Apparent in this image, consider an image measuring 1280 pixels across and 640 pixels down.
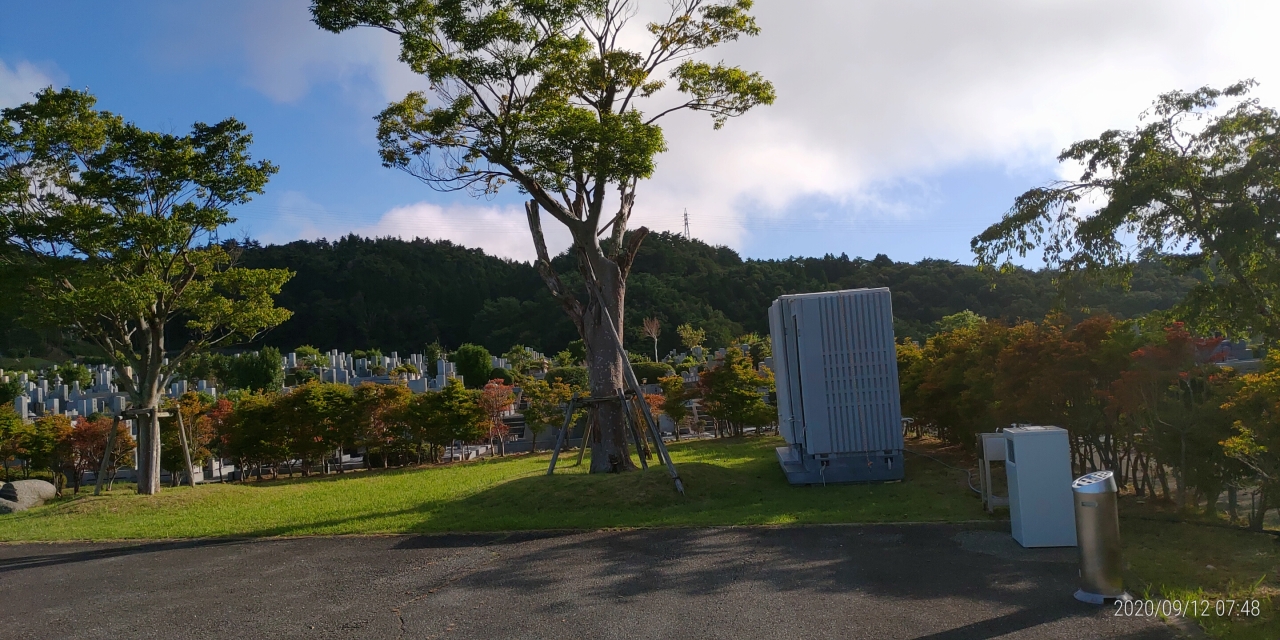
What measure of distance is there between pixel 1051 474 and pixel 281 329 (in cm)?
5660

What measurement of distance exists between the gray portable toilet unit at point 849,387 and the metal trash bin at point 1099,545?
16.7 feet

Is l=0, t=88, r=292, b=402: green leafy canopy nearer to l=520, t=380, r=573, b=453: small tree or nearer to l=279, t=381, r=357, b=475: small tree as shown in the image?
l=279, t=381, r=357, b=475: small tree

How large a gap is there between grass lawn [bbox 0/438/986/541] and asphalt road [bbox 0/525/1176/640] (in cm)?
67

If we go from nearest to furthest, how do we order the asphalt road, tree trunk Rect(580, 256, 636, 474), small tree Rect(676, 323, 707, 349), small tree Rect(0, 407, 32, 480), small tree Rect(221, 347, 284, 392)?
the asphalt road < tree trunk Rect(580, 256, 636, 474) < small tree Rect(0, 407, 32, 480) < small tree Rect(221, 347, 284, 392) < small tree Rect(676, 323, 707, 349)

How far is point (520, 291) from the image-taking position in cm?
5816

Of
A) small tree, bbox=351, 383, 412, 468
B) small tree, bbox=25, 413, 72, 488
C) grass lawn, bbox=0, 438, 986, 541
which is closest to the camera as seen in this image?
grass lawn, bbox=0, 438, 986, 541

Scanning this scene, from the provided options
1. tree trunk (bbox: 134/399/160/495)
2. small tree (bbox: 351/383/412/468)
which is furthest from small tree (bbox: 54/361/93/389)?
tree trunk (bbox: 134/399/160/495)

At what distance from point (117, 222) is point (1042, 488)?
495 inches

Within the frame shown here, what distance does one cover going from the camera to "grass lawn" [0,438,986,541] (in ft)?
26.7

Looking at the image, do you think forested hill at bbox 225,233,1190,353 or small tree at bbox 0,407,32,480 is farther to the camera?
forested hill at bbox 225,233,1190,353

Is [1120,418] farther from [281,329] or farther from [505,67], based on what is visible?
[281,329]

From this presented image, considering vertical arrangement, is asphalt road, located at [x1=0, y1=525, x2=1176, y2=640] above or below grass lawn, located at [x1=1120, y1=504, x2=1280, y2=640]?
above

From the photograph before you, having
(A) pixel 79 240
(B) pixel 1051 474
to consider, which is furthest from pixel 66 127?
(B) pixel 1051 474

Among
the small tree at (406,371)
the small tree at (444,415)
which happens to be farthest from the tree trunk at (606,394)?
the small tree at (406,371)
